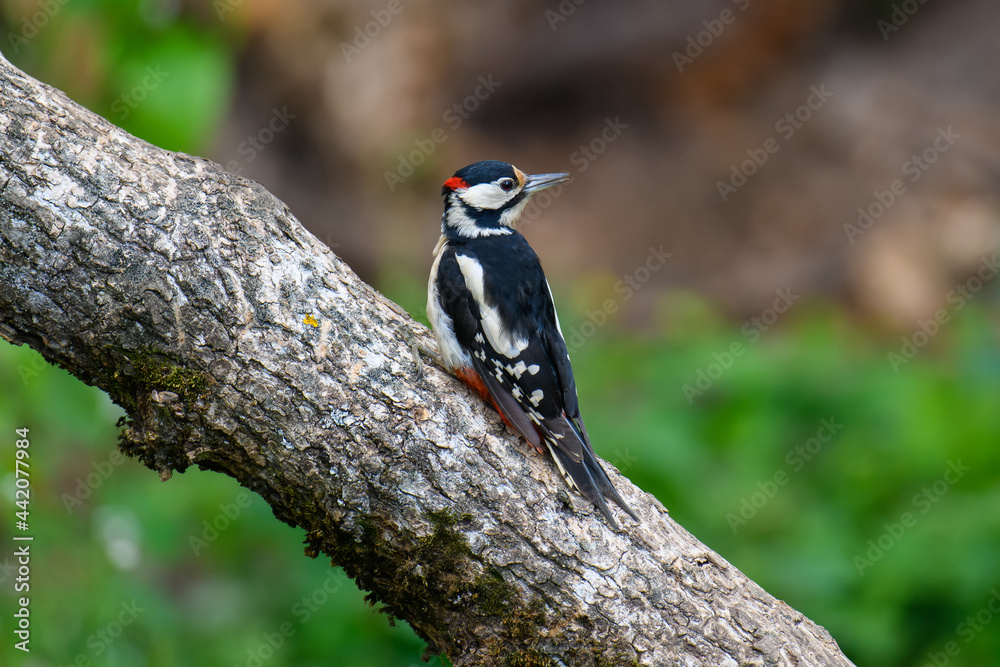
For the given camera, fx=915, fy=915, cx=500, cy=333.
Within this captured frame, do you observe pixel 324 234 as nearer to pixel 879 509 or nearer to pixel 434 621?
pixel 879 509

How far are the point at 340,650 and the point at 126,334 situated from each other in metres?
1.93

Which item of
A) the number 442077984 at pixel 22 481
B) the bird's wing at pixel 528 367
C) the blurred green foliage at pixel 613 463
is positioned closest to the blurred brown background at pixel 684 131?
the blurred green foliage at pixel 613 463

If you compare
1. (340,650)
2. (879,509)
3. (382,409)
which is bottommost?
(340,650)

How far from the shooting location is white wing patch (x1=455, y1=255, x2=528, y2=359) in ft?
10.4

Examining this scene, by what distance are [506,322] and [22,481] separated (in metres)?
1.80

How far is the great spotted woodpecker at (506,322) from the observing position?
8.94 feet

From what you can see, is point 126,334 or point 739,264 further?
point 739,264

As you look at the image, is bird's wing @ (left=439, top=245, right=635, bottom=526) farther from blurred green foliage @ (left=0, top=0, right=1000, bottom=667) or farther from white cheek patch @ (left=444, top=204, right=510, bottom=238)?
blurred green foliage @ (left=0, top=0, right=1000, bottom=667)

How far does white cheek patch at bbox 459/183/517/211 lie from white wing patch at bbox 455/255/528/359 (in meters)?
0.39

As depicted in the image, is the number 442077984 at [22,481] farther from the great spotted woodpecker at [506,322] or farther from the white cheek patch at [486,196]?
the white cheek patch at [486,196]

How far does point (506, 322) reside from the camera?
326cm

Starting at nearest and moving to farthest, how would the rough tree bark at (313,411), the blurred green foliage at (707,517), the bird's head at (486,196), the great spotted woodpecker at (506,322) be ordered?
the rough tree bark at (313,411) < the great spotted woodpecker at (506,322) < the blurred green foliage at (707,517) < the bird's head at (486,196)

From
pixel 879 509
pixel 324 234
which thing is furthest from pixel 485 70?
pixel 879 509

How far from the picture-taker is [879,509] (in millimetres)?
→ 4434
